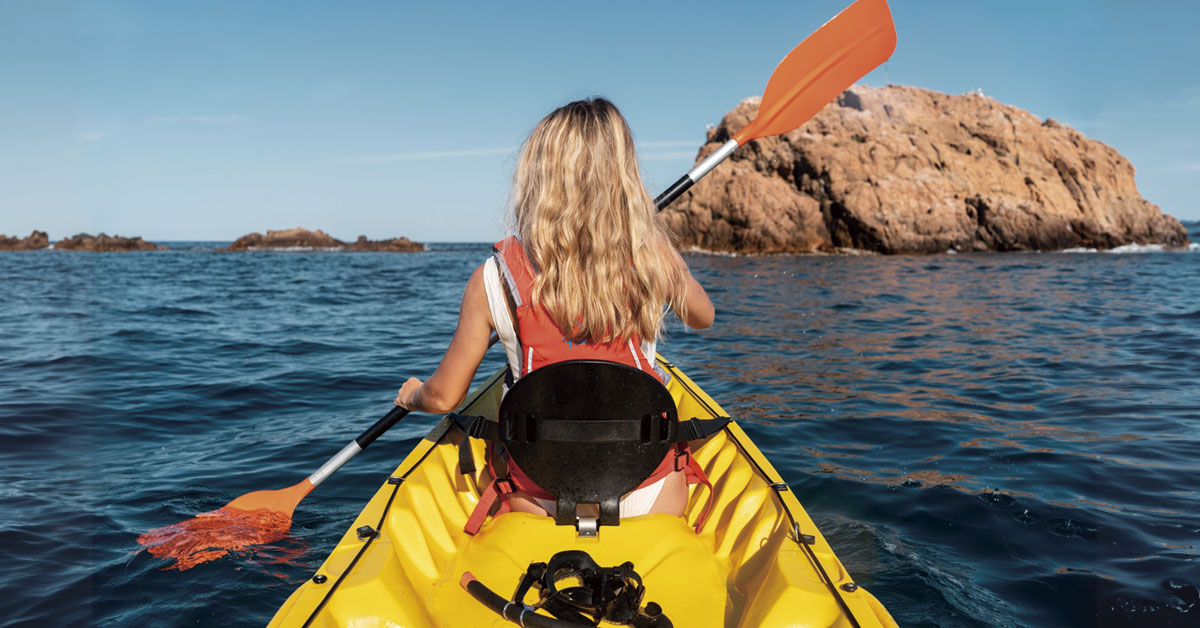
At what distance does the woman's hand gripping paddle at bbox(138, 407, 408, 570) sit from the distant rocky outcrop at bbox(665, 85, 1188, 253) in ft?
92.9

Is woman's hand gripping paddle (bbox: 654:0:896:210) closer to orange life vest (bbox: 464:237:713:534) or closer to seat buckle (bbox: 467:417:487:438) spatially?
orange life vest (bbox: 464:237:713:534)

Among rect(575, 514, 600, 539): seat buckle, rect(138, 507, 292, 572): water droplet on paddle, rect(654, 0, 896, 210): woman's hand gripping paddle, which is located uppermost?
rect(654, 0, 896, 210): woman's hand gripping paddle

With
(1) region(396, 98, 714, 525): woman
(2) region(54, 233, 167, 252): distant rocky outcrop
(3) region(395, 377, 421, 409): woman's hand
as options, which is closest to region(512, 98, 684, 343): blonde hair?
(1) region(396, 98, 714, 525): woman

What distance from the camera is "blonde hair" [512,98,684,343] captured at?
1.95 meters

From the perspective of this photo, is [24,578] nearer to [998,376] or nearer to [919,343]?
[998,376]

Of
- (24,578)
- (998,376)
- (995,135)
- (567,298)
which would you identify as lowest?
(24,578)

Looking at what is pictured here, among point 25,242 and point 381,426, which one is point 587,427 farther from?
point 25,242

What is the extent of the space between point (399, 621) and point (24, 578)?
256 cm

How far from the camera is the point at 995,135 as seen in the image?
114 ft

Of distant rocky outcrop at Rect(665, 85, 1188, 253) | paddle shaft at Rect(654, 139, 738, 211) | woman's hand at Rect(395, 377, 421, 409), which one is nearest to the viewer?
woman's hand at Rect(395, 377, 421, 409)

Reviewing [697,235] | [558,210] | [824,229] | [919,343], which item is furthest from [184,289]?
[824,229]

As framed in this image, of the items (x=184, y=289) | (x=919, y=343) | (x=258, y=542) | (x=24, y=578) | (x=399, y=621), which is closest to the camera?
(x=399, y=621)

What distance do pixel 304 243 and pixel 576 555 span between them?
59.8 meters

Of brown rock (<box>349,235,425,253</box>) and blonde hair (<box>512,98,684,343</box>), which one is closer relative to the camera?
blonde hair (<box>512,98,684,343</box>)
